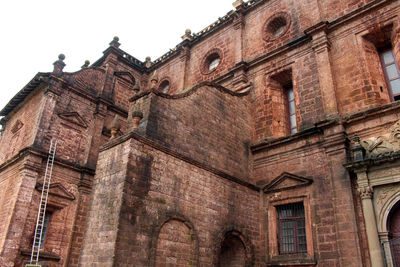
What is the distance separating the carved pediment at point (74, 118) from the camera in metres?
14.9

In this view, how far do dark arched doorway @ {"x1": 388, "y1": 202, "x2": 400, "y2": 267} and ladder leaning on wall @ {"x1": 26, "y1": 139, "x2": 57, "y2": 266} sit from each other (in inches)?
427

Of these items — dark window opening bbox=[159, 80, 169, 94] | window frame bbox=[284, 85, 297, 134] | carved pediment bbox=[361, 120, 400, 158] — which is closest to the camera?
carved pediment bbox=[361, 120, 400, 158]

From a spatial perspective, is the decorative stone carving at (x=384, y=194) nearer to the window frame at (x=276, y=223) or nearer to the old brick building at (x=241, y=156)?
the old brick building at (x=241, y=156)

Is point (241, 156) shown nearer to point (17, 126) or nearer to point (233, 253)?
point (233, 253)

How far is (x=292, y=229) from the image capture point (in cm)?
1030

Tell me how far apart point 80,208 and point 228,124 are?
7.44m

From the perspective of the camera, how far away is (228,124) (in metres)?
11.5

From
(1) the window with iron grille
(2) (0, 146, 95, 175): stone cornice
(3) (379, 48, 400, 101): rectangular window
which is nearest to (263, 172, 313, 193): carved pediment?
(1) the window with iron grille

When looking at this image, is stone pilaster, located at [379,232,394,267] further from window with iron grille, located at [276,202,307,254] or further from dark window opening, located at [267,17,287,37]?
dark window opening, located at [267,17,287,37]

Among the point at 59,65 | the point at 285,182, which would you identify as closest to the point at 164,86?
the point at 59,65

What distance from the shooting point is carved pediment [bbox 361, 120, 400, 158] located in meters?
8.75

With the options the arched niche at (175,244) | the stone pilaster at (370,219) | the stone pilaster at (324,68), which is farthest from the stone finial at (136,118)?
the stone pilaster at (370,219)

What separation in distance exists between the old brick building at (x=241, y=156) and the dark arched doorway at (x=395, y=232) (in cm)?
5

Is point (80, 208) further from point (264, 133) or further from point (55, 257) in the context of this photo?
point (264, 133)
